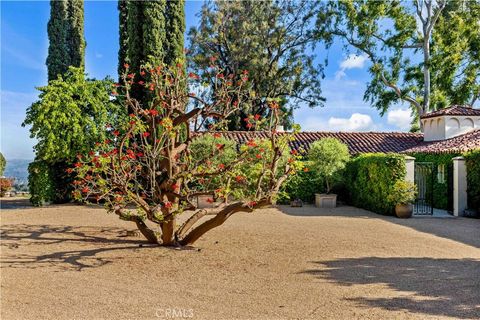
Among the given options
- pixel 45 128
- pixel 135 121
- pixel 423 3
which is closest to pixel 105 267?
pixel 135 121

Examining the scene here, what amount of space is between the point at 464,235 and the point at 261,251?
19.8 ft

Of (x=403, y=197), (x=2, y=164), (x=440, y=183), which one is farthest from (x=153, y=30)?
(x=440, y=183)

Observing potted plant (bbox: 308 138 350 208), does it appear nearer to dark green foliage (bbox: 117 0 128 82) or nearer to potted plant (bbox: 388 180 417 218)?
potted plant (bbox: 388 180 417 218)

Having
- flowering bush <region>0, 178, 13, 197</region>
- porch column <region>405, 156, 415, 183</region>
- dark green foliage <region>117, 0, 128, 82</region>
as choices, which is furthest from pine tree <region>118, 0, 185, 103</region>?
flowering bush <region>0, 178, 13, 197</region>

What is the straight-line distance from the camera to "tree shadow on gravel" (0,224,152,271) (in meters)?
7.18

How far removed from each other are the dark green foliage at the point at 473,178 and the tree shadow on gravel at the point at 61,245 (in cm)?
1211

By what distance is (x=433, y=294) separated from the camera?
5.53m

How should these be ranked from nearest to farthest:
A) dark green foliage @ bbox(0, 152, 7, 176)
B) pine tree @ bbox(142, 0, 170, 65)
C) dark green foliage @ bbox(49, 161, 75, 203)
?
pine tree @ bbox(142, 0, 170, 65) → dark green foliage @ bbox(49, 161, 75, 203) → dark green foliage @ bbox(0, 152, 7, 176)

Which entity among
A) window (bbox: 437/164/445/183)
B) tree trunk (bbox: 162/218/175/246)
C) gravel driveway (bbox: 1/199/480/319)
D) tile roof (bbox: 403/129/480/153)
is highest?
tile roof (bbox: 403/129/480/153)

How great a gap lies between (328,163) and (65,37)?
599 inches

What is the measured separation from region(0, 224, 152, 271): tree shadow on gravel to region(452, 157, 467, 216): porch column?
39.0 ft

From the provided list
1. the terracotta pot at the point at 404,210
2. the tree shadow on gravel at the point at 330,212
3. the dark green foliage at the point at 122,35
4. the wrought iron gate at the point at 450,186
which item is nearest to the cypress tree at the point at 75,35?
the dark green foliage at the point at 122,35

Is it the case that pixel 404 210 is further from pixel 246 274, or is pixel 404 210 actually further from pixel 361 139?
pixel 246 274

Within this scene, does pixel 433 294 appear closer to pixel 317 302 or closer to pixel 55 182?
pixel 317 302
